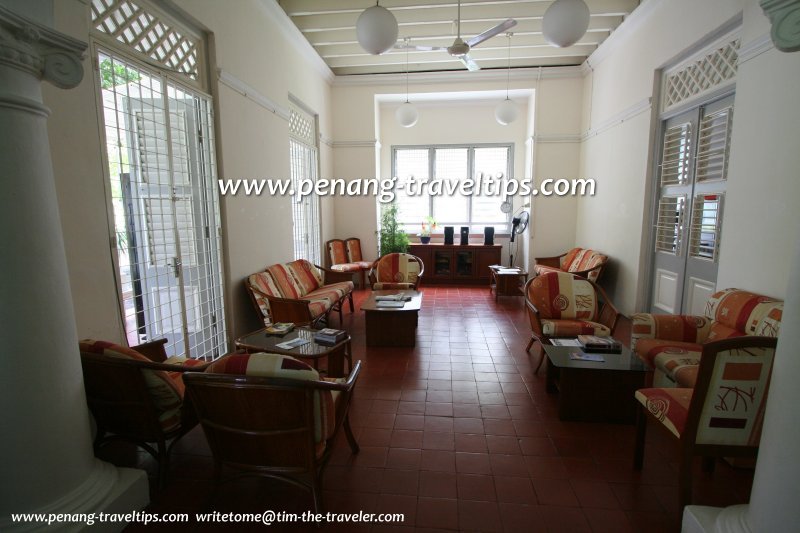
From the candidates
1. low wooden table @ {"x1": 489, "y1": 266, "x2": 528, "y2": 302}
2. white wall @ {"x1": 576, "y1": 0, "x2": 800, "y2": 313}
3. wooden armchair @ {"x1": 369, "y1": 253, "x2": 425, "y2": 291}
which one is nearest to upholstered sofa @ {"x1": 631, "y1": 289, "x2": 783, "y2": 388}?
white wall @ {"x1": 576, "y1": 0, "x2": 800, "y2": 313}

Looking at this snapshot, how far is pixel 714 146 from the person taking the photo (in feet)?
12.3

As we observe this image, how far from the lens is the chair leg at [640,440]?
2246mm

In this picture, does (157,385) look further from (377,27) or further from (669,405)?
(377,27)

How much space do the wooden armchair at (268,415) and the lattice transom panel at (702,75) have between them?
13.5 feet

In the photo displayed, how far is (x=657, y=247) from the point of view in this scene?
4.74m

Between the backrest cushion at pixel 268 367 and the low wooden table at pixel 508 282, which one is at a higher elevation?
the backrest cushion at pixel 268 367

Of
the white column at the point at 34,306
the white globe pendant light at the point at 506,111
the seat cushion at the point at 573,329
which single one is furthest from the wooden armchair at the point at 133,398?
the white globe pendant light at the point at 506,111

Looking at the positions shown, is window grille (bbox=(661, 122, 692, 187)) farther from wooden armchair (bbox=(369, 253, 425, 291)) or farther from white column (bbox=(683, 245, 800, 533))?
white column (bbox=(683, 245, 800, 533))

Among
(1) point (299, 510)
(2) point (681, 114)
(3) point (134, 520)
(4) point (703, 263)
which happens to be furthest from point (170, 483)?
(2) point (681, 114)

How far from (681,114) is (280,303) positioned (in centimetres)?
464

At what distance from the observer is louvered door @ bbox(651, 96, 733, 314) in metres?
3.68

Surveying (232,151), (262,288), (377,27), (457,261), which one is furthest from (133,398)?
(457,261)

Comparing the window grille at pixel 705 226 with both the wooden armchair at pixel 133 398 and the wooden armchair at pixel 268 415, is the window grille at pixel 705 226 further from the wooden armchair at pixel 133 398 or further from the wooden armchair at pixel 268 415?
the wooden armchair at pixel 133 398

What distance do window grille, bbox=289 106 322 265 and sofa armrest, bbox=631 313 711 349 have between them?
168 inches
